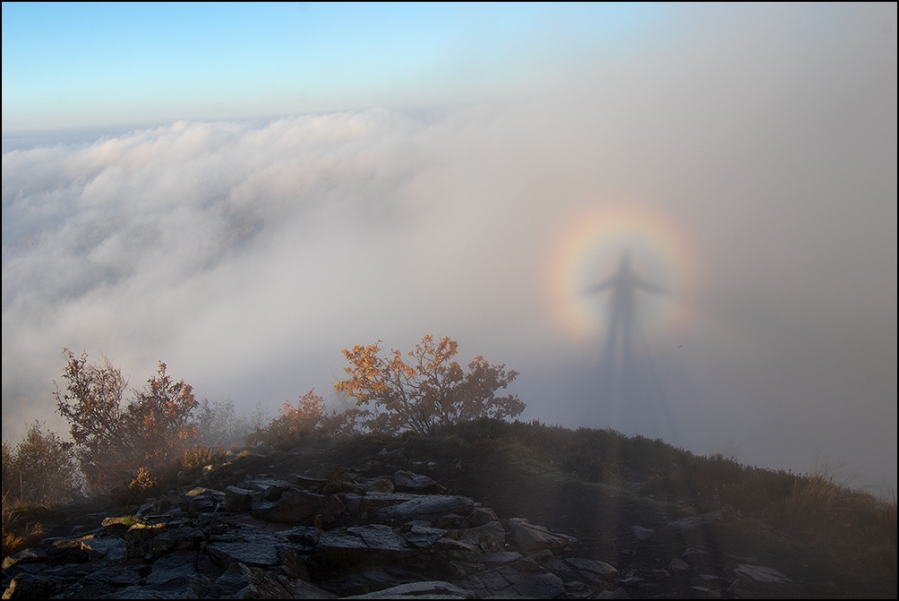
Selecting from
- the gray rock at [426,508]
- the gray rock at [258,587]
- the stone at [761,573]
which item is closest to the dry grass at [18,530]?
the gray rock at [258,587]

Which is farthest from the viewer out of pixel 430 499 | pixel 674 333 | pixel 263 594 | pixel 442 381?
pixel 674 333

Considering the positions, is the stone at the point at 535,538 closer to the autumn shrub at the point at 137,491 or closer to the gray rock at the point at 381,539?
the gray rock at the point at 381,539

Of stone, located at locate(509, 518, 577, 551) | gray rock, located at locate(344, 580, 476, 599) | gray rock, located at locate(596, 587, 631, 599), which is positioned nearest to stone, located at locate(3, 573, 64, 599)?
gray rock, located at locate(344, 580, 476, 599)

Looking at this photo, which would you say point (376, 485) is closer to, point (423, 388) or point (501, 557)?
point (501, 557)

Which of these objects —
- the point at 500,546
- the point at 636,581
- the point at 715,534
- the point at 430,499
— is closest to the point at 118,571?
the point at 430,499

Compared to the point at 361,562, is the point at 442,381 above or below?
above

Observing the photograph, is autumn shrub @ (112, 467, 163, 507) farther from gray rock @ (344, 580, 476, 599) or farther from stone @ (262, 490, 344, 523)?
gray rock @ (344, 580, 476, 599)

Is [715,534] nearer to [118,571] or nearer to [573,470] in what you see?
[573,470]
